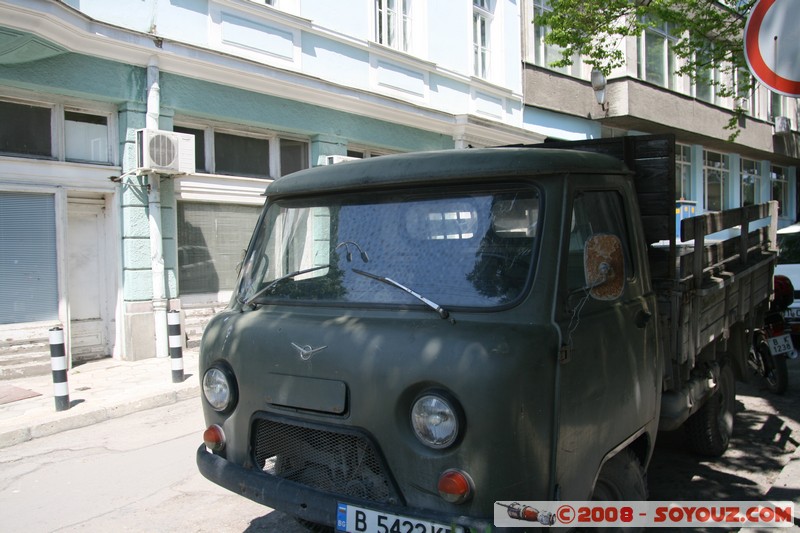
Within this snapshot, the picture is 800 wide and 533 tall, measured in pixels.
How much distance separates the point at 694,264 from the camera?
413 cm

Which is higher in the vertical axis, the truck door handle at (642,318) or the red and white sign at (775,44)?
the red and white sign at (775,44)

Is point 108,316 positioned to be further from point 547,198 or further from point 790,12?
point 790,12

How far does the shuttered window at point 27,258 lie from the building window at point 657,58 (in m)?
16.5

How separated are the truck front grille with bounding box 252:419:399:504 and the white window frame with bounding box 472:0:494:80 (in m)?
13.8

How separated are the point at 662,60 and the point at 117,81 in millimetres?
17020

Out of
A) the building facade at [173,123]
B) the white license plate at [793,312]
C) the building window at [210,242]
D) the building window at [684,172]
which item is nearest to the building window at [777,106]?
the building window at [684,172]

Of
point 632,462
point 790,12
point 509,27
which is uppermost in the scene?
point 509,27

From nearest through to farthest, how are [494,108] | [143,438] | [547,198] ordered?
[547,198] → [143,438] → [494,108]

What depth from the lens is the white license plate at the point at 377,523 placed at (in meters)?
2.50

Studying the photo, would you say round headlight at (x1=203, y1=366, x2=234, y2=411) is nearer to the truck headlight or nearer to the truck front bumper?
the truck headlight

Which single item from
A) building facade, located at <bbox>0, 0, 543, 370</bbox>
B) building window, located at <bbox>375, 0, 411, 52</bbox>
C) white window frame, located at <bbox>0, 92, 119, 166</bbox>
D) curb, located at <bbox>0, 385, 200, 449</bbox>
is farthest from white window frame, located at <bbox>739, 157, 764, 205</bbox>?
curb, located at <bbox>0, 385, 200, 449</bbox>

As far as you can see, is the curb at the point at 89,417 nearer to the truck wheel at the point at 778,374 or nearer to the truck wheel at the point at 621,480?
Answer: the truck wheel at the point at 621,480

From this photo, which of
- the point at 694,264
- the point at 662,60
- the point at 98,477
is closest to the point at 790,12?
the point at 694,264

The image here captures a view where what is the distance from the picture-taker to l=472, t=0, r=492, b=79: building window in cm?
1580
